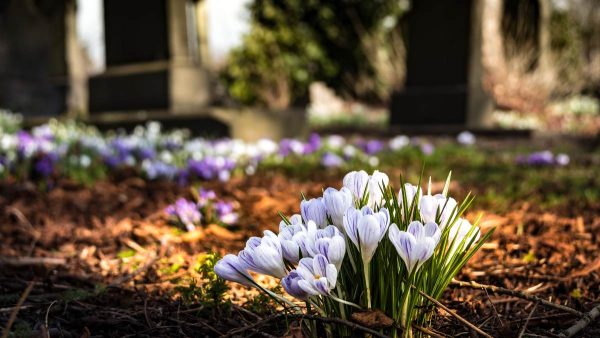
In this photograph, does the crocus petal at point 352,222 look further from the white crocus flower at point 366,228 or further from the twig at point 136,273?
the twig at point 136,273

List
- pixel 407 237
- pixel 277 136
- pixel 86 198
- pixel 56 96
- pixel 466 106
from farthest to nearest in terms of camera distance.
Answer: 1. pixel 56 96
2. pixel 466 106
3. pixel 277 136
4. pixel 86 198
5. pixel 407 237

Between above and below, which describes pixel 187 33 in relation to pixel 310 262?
above

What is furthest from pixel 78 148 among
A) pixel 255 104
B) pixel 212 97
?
pixel 255 104

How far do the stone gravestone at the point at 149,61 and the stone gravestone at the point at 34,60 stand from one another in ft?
12.8

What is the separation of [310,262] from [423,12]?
9.79 meters

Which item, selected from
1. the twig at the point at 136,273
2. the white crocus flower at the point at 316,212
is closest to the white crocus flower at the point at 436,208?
the white crocus flower at the point at 316,212

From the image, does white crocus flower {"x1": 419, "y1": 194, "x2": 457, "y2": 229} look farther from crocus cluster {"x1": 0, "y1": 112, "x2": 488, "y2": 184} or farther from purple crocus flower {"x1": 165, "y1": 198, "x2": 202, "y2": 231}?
crocus cluster {"x1": 0, "y1": 112, "x2": 488, "y2": 184}

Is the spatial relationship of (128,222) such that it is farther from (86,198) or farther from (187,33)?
(187,33)

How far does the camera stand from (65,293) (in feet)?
6.16

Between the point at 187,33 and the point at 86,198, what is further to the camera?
the point at 187,33

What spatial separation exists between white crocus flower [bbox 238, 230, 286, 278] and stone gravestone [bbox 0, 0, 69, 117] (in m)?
11.7

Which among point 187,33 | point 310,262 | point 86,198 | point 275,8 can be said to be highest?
point 275,8

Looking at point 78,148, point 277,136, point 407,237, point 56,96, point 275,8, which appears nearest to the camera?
point 407,237

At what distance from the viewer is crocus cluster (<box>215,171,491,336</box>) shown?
121 cm
